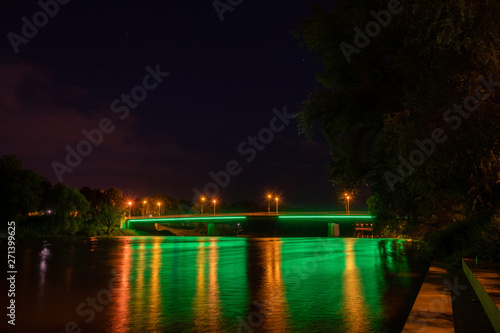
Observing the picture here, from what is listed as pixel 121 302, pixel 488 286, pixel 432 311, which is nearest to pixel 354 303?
pixel 432 311

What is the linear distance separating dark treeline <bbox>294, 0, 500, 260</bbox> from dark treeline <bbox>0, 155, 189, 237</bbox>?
56.2 meters

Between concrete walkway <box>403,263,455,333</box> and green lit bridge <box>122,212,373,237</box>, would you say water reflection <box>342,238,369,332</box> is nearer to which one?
concrete walkway <box>403,263,455,333</box>

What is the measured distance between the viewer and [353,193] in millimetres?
23953

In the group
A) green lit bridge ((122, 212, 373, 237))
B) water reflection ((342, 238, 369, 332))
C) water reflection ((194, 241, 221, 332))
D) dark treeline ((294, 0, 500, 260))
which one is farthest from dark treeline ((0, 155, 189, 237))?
water reflection ((342, 238, 369, 332))

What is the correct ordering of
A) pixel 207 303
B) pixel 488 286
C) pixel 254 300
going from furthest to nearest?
pixel 254 300, pixel 207 303, pixel 488 286

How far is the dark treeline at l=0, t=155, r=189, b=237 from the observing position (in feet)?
219

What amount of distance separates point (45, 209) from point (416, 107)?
71.5 meters

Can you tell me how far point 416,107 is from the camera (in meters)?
14.5

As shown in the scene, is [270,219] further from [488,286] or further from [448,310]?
[448,310]

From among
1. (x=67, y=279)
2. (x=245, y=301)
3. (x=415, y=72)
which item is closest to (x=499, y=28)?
(x=415, y=72)

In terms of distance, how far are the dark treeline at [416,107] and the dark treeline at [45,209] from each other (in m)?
56.2

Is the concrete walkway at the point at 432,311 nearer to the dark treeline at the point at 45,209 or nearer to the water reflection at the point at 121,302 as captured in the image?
the water reflection at the point at 121,302

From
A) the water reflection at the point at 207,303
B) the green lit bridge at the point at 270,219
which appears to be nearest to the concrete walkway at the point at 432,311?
the water reflection at the point at 207,303

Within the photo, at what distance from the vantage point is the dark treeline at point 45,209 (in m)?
66.9
